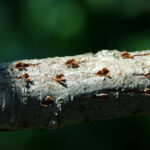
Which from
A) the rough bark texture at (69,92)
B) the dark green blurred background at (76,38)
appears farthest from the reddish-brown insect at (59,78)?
the dark green blurred background at (76,38)

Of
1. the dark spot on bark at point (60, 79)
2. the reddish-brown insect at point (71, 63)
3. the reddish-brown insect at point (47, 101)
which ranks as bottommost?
the reddish-brown insect at point (47, 101)

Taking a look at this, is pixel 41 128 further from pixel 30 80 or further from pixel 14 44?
pixel 14 44

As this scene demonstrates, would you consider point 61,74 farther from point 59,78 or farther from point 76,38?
point 76,38

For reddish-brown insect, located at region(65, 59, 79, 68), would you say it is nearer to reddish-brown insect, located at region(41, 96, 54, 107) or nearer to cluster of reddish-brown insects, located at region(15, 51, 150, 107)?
cluster of reddish-brown insects, located at region(15, 51, 150, 107)

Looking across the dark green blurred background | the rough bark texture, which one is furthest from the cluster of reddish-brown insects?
the dark green blurred background

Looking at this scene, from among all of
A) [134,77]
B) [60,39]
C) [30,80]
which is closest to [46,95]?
[30,80]

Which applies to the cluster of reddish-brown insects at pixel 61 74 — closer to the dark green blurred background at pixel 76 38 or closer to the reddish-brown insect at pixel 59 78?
the reddish-brown insect at pixel 59 78
